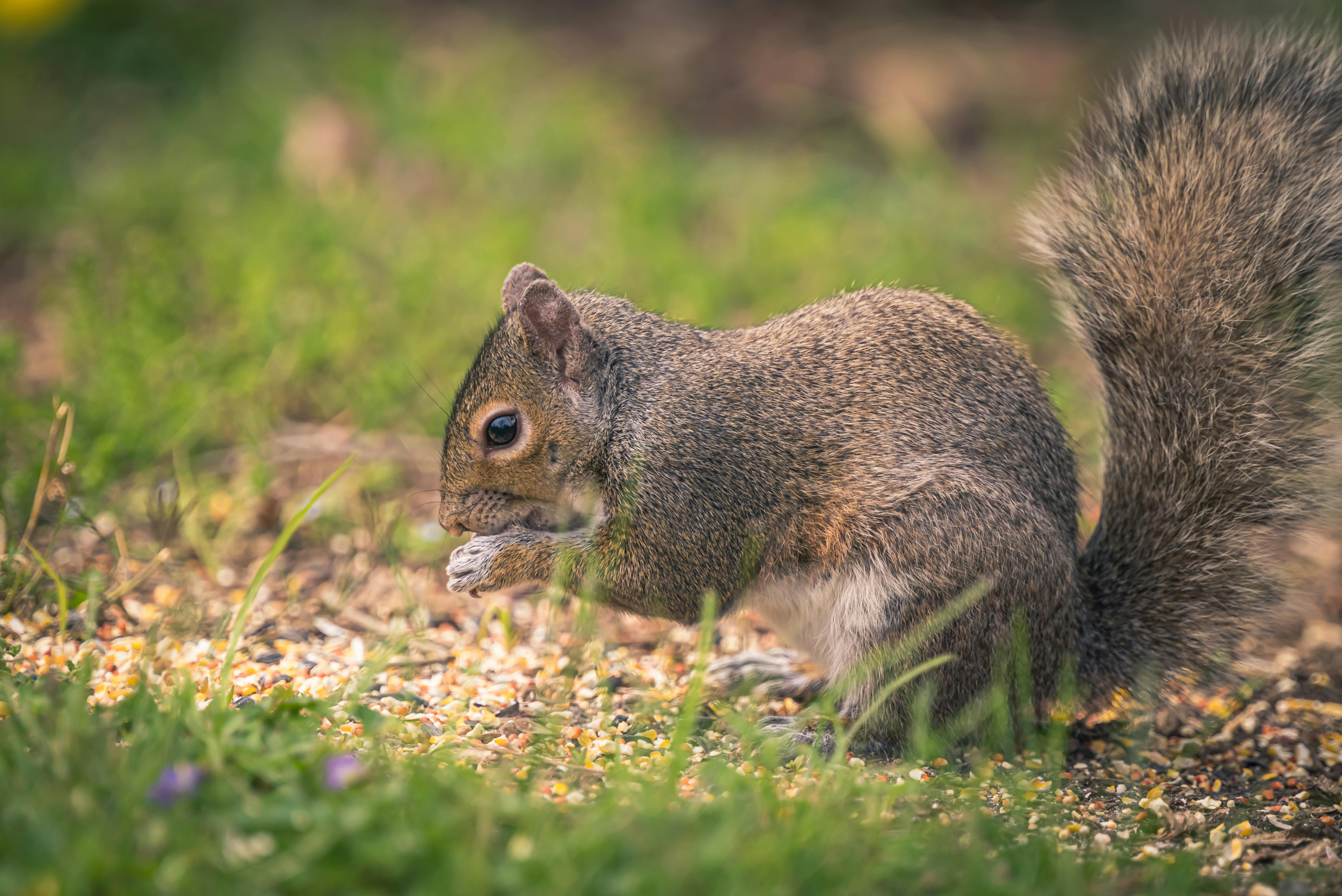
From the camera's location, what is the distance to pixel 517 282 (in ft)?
10.3

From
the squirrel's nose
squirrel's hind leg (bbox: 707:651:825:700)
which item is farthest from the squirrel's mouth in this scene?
squirrel's hind leg (bbox: 707:651:825:700)

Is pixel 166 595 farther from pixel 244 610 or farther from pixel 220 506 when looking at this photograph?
pixel 244 610

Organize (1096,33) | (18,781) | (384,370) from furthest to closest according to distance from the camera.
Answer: (1096,33) → (384,370) → (18,781)

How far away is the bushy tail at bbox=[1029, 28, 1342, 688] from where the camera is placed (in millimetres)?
2703

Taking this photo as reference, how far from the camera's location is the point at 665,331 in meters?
3.11

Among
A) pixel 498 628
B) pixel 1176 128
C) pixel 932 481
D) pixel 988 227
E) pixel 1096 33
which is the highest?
pixel 1096 33

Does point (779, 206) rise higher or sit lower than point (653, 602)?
higher

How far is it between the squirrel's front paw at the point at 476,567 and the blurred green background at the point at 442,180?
1.29m

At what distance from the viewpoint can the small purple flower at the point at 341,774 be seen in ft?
5.81

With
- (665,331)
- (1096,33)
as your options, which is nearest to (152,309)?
(665,331)

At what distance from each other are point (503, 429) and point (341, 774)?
49.5 inches

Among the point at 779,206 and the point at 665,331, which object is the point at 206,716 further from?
the point at 779,206

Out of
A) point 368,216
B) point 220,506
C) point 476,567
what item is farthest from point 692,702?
point 368,216

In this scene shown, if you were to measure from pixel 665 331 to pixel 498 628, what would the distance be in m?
1.07
